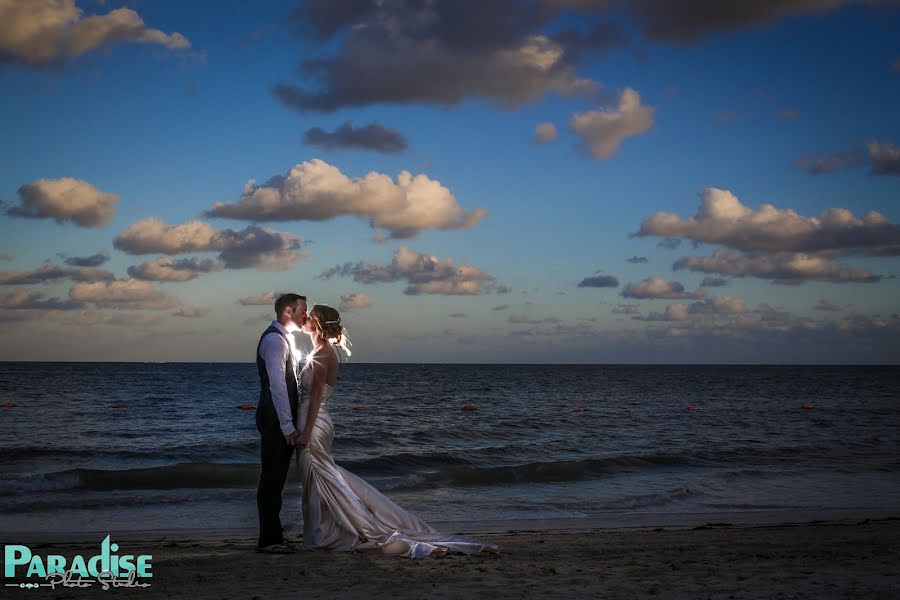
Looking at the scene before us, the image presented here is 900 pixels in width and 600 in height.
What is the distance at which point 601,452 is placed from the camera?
21.5 m

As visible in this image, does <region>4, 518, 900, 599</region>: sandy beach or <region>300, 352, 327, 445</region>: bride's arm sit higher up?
<region>300, 352, 327, 445</region>: bride's arm

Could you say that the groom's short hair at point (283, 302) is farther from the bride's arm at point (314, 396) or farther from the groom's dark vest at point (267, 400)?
the bride's arm at point (314, 396)

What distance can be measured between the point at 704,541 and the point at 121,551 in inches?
279

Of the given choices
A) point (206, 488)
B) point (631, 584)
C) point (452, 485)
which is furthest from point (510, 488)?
point (631, 584)

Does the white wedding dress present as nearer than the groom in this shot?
No

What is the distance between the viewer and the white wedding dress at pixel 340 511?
8.12 meters

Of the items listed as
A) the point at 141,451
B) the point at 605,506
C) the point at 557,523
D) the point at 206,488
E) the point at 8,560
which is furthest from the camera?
the point at 141,451

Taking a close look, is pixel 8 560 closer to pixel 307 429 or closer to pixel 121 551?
pixel 121 551

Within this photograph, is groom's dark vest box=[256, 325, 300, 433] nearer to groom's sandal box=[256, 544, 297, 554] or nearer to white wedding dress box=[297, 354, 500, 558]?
white wedding dress box=[297, 354, 500, 558]
